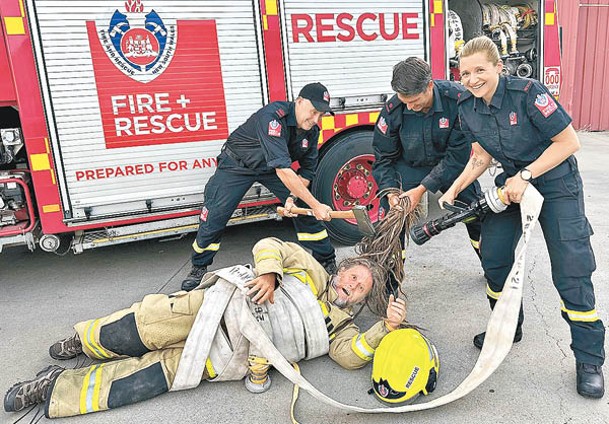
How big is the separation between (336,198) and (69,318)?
2394 mm

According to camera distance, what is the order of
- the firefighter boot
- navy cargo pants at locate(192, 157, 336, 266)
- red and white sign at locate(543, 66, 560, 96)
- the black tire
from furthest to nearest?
red and white sign at locate(543, 66, 560, 96) → the black tire → navy cargo pants at locate(192, 157, 336, 266) → the firefighter boot

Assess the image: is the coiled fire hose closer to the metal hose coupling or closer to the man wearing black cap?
the metal hose coupling

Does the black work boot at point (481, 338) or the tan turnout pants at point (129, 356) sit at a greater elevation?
the tan turnout pants at point (129, 356)

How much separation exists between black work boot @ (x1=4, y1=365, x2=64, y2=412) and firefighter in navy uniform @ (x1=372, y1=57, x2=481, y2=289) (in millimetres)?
2122

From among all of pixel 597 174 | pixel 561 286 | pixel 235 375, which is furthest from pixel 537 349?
pixel 597 174

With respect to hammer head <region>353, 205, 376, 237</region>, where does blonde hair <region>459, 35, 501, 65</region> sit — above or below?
above

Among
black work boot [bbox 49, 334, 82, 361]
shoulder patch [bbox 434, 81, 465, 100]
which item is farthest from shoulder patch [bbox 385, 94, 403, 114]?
black work boot [bbox 49, 334, 82, 361]

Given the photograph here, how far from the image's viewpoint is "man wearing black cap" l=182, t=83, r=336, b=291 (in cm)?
347

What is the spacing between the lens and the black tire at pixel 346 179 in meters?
4.61

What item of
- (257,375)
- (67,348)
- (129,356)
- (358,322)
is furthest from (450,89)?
(67,348)

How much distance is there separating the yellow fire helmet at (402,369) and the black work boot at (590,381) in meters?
0.71

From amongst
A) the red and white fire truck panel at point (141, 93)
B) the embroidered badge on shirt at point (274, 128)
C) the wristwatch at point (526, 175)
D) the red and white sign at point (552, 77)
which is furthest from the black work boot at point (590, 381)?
the red and white sign at point (552, 77)

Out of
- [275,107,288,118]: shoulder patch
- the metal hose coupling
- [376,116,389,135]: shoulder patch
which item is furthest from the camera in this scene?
[275,107,288,118]: shoulder patch

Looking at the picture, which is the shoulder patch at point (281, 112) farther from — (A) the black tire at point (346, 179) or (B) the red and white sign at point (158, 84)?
(A) the black tire at point (346, 179)
